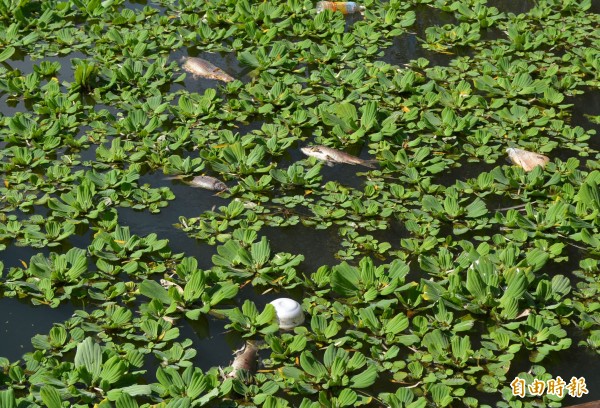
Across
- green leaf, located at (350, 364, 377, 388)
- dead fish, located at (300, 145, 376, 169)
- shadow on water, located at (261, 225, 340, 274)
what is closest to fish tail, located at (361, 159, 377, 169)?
dead fish, located at (300, 145, 376, 169)

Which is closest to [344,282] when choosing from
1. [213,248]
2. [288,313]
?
[288,313]

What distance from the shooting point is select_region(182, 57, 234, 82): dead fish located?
562 centimetres

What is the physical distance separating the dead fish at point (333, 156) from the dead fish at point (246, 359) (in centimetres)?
152

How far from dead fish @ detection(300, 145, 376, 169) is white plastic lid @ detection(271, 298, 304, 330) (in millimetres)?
1345

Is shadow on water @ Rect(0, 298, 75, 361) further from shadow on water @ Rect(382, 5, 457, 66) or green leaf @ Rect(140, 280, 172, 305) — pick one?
shadow on water @ Rect(382, 5, 457, 66)

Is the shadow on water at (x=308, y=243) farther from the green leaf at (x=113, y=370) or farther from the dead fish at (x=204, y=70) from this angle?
the dead fish at (x=204, y=70)

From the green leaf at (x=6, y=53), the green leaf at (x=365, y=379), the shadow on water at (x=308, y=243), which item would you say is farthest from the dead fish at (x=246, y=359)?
the green leaf at (x=6, y=53)

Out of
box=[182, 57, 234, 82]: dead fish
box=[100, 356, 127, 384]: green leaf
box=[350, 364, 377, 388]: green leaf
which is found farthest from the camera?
box=[182, 57, 234, 82]: dead fish

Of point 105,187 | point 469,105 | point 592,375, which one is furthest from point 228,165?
point 592,375

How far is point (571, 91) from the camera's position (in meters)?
5.57

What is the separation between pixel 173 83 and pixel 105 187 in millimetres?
1310

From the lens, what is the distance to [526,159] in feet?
15.7

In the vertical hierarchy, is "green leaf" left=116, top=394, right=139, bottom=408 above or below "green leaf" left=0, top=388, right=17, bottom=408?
below

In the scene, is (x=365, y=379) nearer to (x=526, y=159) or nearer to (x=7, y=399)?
(x=7, y=399)
